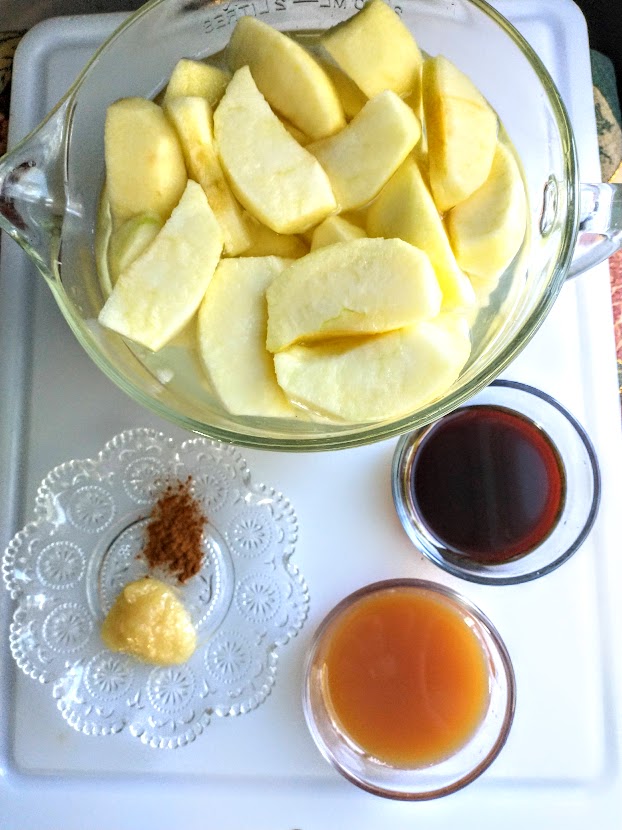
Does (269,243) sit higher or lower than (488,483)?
higher

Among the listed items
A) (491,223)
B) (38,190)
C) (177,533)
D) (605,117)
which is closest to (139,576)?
(177,533)

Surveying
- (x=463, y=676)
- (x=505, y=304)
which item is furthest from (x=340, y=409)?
(x=463, y=676)

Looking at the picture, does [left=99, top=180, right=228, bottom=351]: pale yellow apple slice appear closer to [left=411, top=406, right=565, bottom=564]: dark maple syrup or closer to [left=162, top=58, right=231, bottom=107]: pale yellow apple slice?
[left=162, top=58, right=231, bottom=107]: pale yellow apple slice

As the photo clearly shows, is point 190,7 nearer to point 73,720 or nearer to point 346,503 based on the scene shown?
point 346,503

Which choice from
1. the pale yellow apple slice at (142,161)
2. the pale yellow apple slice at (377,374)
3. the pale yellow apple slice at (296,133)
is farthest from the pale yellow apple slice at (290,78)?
→ the pale yellow apple slice at (377,374)

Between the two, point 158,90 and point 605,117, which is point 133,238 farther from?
point 605,117

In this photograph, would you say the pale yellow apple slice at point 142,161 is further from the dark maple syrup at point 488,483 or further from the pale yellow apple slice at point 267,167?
the dark maple syrup at point 488,483
